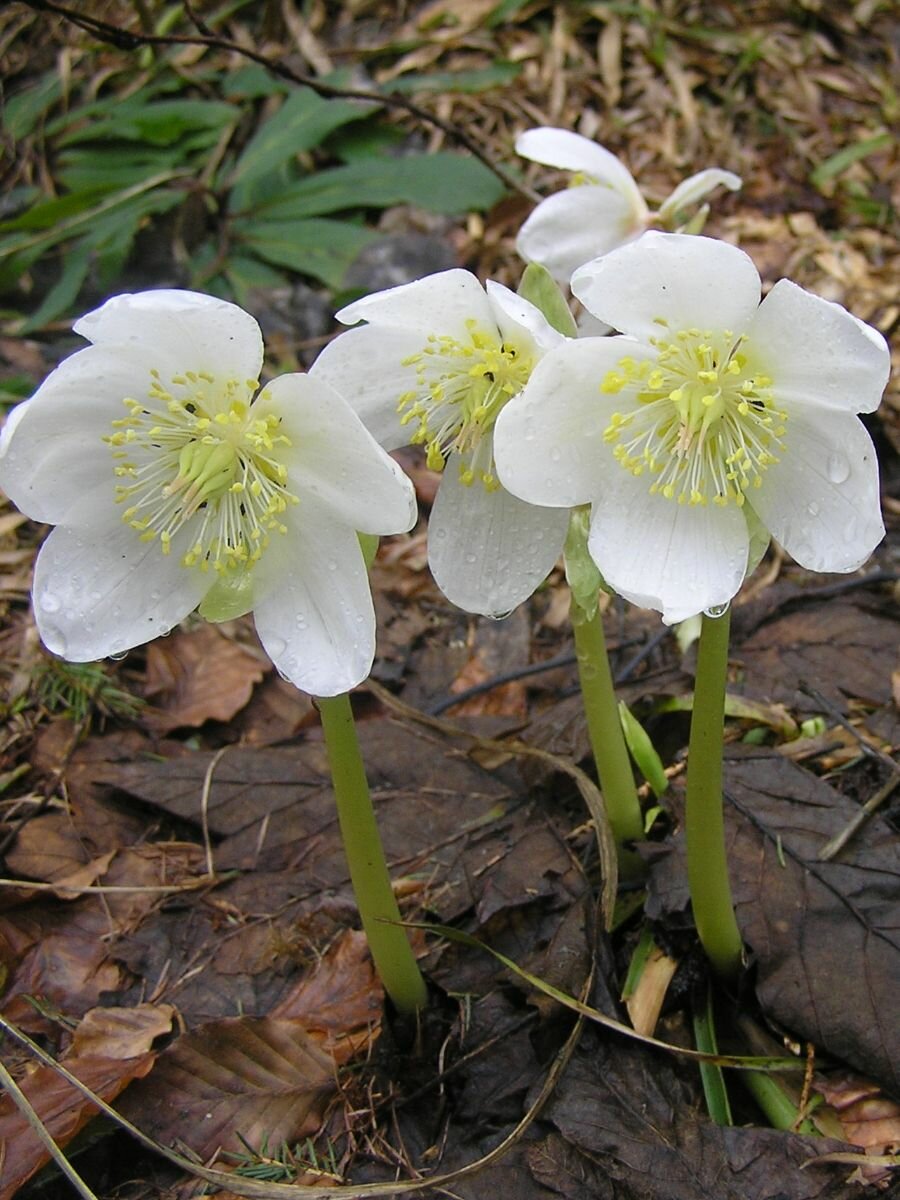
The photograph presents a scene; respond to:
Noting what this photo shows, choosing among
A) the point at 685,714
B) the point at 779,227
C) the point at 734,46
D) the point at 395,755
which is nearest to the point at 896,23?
the point at 734,46

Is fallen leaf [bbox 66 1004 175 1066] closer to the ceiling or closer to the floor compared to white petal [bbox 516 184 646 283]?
closer to the floor

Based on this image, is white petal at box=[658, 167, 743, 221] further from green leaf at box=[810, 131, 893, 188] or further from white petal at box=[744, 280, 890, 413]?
green leaf at box=[810, 131, 893, 188]

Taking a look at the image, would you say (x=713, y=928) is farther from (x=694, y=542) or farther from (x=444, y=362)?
(x=444, y=362)

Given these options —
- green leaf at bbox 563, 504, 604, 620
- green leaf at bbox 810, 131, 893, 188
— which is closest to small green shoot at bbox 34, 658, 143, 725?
green leaf at bbox 563, 504, 604, 620

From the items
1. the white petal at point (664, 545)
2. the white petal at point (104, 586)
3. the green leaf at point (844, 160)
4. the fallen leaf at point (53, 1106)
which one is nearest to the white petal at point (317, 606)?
the white petal at point (104, 586)

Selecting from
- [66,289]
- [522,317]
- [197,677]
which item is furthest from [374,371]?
[66,289]

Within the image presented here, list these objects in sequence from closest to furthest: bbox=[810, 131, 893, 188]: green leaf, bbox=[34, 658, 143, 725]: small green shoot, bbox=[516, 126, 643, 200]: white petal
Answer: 1. bbox=[516, 126, 643, 200]: white petal
2. bbox=[34, 658, 143, 725]: small green shoot
3. bbox=[810, 131, 893, 188]: green leaf
